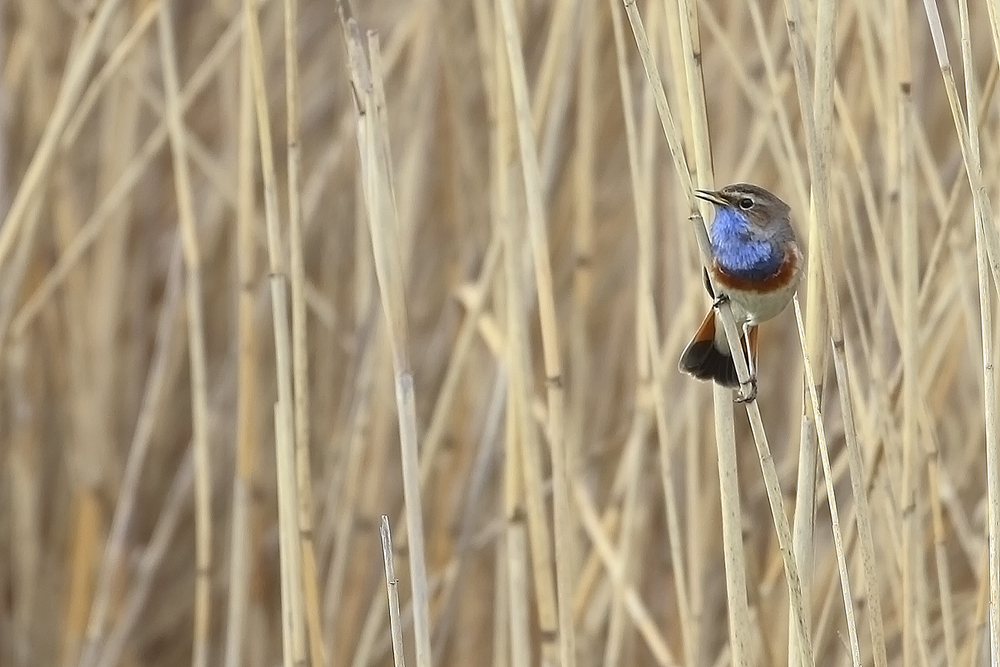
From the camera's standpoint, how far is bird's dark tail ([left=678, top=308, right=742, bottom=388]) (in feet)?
2.96

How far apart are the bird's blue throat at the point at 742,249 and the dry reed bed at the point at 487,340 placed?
0.19 feet

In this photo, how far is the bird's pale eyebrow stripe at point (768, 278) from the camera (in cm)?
92

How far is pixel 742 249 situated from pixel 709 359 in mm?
94

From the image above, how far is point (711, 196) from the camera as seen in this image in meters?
0.85

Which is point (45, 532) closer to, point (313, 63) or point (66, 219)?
point (66, 219)

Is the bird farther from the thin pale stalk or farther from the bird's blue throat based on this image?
the thin pale stalk

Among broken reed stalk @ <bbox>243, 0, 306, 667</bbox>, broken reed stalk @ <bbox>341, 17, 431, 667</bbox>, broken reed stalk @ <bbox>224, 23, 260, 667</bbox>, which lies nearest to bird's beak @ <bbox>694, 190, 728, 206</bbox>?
broken reed stalk @ <bbox>341, 17, 431, 667</bbox>

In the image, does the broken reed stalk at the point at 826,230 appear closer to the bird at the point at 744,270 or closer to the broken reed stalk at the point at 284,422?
the bird at the point at 744,270

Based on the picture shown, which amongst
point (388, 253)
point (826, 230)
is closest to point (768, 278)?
point (826, 230)

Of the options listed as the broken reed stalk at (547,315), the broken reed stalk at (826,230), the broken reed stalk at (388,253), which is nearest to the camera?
the broken reed stalk at (826,230)

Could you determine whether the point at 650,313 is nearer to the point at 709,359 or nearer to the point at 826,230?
the point at 709,359

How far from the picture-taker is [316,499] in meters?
1.97

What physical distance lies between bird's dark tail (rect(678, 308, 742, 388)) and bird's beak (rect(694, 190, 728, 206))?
8cm

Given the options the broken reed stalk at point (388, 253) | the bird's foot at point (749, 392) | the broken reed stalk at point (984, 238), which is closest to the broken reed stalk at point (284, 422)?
the broken reed stalk at point (388, 253)
